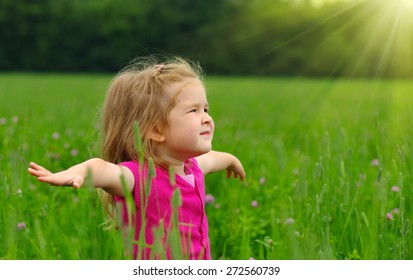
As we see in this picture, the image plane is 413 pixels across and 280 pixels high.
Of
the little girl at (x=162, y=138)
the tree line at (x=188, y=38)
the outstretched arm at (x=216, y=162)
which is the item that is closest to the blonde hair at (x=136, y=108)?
the little girl at (x=162, y=138)

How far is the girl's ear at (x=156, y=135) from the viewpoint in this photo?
1.92m

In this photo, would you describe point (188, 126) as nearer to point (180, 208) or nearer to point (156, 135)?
point (156, 135)

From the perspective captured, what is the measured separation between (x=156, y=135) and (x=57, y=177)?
0.52 meters

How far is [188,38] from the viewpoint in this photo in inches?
1596

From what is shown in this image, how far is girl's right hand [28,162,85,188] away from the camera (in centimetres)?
143

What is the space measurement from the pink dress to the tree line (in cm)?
3626

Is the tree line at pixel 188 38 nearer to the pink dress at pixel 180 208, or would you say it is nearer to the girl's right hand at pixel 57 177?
the pink dress at pixel 180 208

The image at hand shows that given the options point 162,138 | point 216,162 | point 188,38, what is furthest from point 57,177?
point 188,38

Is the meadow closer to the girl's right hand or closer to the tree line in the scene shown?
the girl's right hand

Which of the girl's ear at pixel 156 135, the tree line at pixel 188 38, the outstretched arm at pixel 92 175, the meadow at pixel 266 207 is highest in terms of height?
the tree line at pixel 188 38

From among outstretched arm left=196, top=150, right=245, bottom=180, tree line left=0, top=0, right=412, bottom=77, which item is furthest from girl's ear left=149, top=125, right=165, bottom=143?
tree line left=0, top=0, right=412, bottom=77

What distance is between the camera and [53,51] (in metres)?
39.0

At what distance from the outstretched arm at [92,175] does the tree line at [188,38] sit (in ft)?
120
